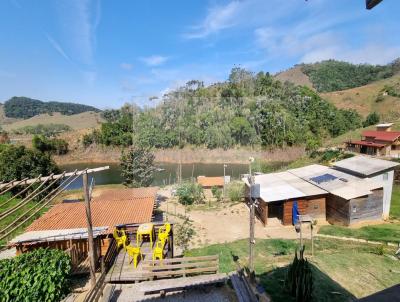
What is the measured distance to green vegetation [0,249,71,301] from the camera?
8.52 m

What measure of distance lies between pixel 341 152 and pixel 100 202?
31899 mm

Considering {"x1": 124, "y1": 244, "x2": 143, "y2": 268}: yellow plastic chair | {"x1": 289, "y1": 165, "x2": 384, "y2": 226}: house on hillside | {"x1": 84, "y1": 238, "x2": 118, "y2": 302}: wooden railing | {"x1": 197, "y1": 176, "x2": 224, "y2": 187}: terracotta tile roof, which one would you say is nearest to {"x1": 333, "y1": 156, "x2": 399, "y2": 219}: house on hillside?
{"x1": 289, "y1": 165, "x2": 384, "y2": 226}: house on hillside

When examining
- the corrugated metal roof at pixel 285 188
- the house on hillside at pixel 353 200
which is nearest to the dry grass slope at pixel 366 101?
the corrugated metal roof at pixel 285 188

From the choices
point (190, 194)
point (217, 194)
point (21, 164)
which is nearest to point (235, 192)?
point (217, 194)

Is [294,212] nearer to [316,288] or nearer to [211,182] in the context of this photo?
[316,288]

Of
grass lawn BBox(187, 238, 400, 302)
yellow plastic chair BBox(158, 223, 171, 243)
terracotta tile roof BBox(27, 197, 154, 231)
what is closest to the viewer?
grass lawn BBox(187, 238, 400, 302)

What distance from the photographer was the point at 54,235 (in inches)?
491

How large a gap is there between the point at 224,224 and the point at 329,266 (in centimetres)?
→ 1047

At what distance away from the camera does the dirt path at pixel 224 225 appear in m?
17.8

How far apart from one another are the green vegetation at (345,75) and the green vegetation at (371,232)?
105486 millimetres

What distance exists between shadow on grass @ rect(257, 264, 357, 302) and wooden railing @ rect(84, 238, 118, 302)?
5320mm

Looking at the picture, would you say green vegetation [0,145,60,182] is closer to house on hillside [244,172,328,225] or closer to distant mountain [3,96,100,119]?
house on hillside [244,172,328,225]

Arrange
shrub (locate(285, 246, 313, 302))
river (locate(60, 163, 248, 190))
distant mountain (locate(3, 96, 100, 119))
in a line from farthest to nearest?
1. distant mountain (locate(3, 96, 100, 119))
2. river (locate(60, 163, 248, 190))
3. shrub (locate(285, 246, 313, 302))

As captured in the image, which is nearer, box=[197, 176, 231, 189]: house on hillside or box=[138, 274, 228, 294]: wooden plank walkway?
box=[138, 274, 228, 294]: wooden plank walkway
